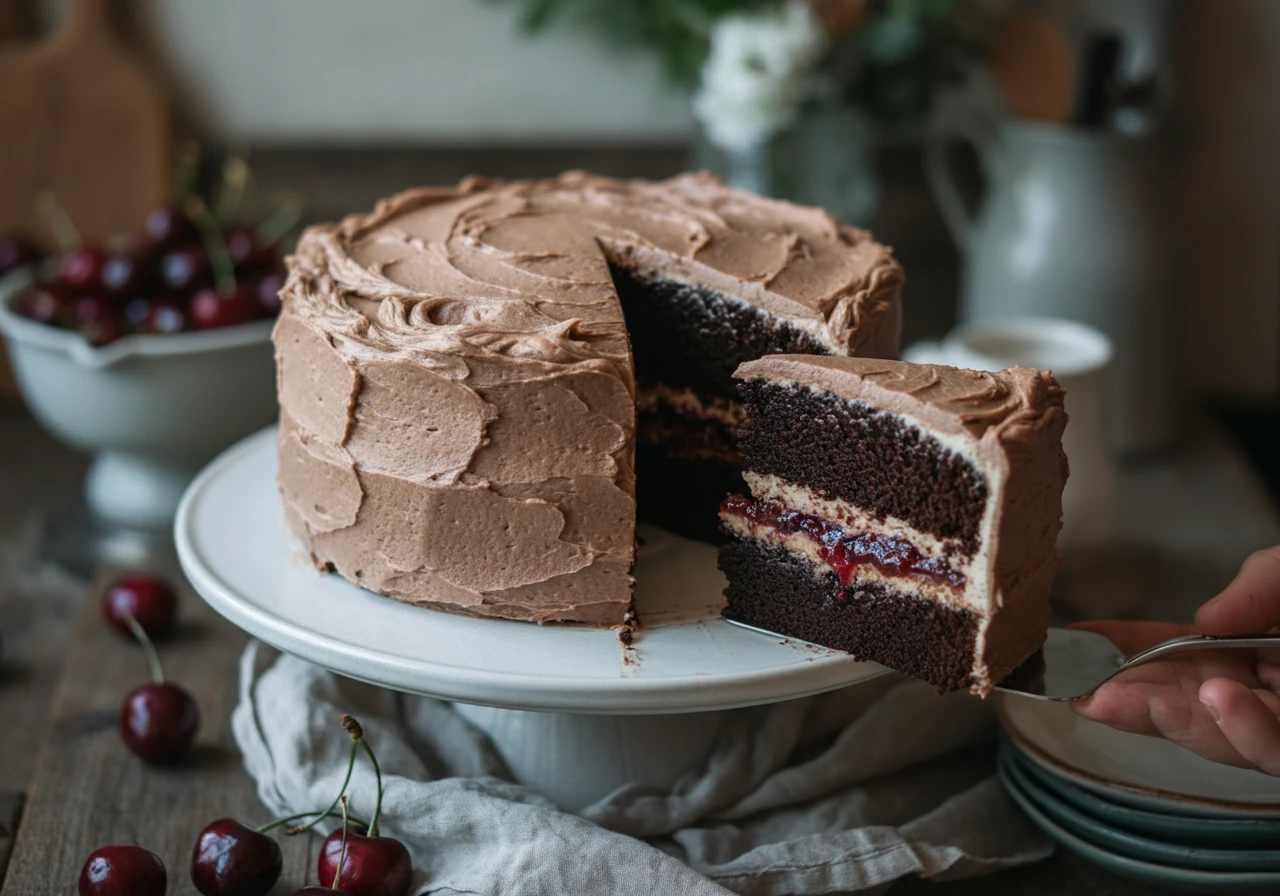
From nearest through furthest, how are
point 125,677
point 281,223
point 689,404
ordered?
point 689,404, point 125,677, point 281,223

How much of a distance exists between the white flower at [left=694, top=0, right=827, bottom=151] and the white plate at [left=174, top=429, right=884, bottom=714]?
4.43ft

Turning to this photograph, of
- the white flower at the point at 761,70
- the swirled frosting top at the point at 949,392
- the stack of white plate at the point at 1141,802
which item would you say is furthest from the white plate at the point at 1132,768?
the white flower at the point at 761,70

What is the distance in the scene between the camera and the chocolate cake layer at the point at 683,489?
2266mm

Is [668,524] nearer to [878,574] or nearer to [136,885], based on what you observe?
[878,574]

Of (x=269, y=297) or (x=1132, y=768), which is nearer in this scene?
(x=1132, y=768)

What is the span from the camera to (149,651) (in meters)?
2.49

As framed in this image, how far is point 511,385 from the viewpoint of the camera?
1.79 metres

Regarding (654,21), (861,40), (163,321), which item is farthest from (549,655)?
(654,21)

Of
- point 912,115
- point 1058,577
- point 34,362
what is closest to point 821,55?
point 912,115

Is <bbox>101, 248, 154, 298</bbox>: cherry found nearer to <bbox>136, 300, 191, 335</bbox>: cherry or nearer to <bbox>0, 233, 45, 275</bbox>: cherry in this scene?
<bbox>136, 300, 191, 335</bbox>: cherry

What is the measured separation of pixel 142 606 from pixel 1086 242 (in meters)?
2.32

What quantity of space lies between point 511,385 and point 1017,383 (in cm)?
69

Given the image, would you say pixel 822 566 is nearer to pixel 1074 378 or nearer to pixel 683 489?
pixel 683 489

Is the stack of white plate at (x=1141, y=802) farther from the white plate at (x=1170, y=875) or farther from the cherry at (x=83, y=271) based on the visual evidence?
the cherry at (x=83, y=271)
